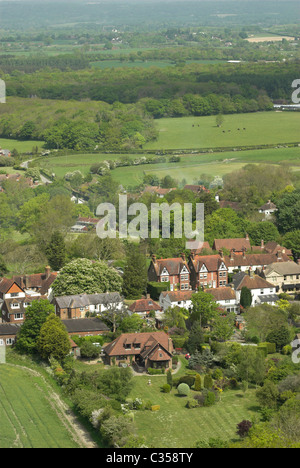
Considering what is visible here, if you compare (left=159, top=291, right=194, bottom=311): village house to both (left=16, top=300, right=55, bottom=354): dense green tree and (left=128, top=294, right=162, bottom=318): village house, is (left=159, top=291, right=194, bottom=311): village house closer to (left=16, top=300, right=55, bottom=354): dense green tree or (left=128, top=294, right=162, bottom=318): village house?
(left=128, top=294, right=162, bottom=318): village house

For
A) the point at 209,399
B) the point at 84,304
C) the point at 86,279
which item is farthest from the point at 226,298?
the point at 209,399

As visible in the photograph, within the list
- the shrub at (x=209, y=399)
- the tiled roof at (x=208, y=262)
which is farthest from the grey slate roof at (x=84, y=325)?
the shrub at (x=209, y=399)

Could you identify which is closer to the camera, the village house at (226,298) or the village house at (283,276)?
the village house at (226,298)

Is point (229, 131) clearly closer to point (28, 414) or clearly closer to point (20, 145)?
point (20, 145)

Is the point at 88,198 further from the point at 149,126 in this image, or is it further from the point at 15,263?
the point at 149,126

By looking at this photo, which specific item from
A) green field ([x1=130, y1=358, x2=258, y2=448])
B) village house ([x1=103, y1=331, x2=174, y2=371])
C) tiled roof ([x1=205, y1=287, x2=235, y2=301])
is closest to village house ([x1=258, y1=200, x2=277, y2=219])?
tiled roof ([x1=205, y1=287, x2=235, y2=301])

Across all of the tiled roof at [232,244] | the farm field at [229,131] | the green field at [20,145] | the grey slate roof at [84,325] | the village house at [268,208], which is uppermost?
the tiled roof at [232,244]

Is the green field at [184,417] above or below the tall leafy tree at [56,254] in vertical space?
below

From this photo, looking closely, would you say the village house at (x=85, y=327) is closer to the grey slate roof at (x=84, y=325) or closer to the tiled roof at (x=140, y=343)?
the grey slate roof at (x=84, y=325)

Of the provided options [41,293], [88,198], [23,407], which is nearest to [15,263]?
[41,293]
